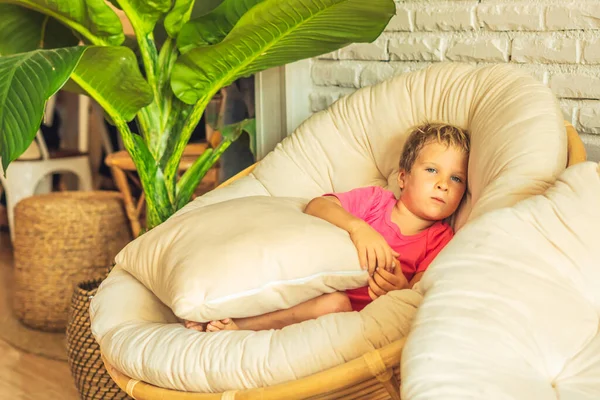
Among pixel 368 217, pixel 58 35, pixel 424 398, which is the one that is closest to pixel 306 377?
pixel 424 398

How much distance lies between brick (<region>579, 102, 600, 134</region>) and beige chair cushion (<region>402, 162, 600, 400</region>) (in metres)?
0.57

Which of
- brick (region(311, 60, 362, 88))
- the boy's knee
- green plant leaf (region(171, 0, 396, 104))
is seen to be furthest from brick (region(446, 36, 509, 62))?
the boy's knee

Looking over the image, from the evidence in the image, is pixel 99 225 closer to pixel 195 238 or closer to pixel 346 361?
pixel 195 238

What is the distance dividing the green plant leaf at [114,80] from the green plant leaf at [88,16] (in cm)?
11

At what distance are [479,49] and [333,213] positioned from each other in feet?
2.18

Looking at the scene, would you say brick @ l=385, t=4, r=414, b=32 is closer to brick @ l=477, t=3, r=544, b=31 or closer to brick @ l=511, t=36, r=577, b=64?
brick @ l=477, t=3, r=544, b=31

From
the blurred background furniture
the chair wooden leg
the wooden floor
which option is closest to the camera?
the chair wooden leg

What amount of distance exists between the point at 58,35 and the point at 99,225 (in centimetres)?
83

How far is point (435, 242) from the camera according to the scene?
1.66 metres

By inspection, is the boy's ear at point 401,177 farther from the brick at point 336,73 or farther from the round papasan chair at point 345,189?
the brick at point 336,73

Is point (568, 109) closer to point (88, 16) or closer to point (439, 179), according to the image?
point (439, 179)

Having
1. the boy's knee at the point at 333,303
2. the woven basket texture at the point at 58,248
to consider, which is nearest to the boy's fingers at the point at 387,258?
the boy's knee at the point at 333,303

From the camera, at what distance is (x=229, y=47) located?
185cm

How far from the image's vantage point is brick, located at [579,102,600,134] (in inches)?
68.5
